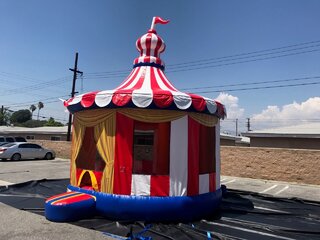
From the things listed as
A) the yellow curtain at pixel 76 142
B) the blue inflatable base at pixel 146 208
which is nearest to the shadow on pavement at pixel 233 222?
the blue inflatable base at pixel 146 208

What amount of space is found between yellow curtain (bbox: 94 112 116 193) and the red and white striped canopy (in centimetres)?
43

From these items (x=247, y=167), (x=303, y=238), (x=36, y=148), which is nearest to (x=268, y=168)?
(x=247, y=167)

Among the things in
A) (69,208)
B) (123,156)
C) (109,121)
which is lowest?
→ (69,208)

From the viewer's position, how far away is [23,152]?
79.3 ft

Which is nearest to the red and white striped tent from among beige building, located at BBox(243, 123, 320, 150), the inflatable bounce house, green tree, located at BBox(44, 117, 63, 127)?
the inflatable bounce house

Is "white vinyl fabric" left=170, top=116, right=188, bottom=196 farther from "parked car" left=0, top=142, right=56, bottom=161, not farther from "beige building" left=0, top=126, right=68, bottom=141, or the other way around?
"beige building" left=0, top=126, right=68, bottom=141

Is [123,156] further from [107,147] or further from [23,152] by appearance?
[23,152]

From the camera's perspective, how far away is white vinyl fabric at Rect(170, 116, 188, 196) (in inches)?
275

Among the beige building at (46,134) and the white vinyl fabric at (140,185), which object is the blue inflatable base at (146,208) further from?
the beige building at (46,134)

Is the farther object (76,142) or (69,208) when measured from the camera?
(76,142)

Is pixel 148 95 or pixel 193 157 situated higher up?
pixel 148 95

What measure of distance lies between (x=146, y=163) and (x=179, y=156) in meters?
1.11

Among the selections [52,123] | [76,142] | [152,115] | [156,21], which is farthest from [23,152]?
[52,123]

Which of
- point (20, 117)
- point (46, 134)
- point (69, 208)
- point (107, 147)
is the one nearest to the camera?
point (69, 208)
